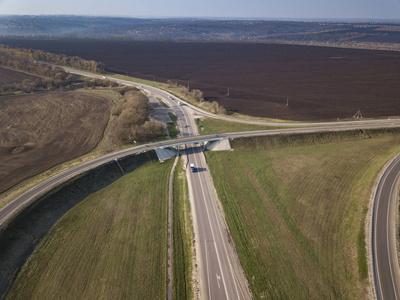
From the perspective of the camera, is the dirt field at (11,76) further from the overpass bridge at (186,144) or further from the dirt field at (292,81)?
the overpass bridge at (186,144)

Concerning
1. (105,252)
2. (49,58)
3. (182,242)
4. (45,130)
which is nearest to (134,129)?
(45,130)

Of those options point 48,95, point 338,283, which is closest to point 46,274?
point 338,283

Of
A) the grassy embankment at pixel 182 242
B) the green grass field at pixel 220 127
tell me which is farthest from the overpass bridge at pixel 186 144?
the grassy embankment at pixel 182 242

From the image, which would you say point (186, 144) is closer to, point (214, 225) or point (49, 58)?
point (214, 225)

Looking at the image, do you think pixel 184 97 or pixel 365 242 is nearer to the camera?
pixel 365 242

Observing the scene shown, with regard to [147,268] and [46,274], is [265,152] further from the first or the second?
[46,274]

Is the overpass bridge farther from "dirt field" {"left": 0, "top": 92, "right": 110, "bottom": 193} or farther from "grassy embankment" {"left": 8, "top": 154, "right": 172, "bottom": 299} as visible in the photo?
"dirt field" {"left": 0, "top": 92, "right": 110, "bottom": 193}
